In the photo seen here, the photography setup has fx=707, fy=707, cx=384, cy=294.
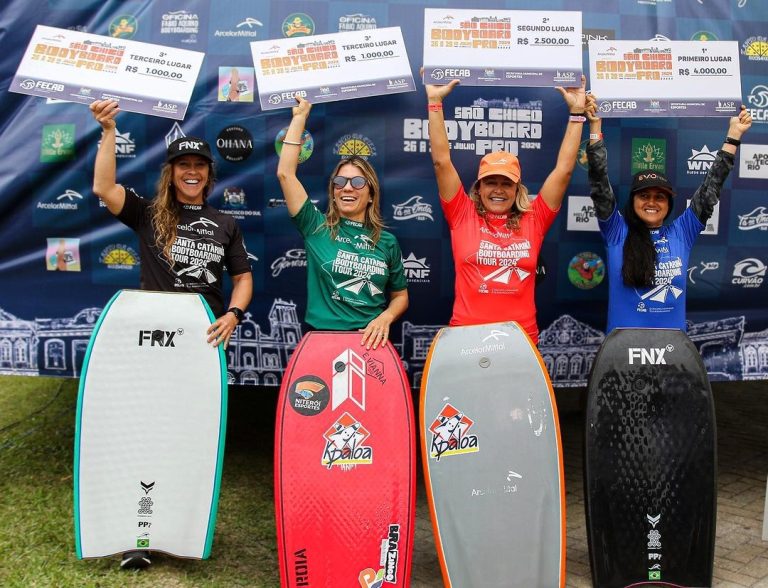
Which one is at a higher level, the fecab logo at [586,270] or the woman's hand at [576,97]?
the woman's hand at [576,97]

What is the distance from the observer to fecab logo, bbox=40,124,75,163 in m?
3.54

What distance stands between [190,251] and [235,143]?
797 mm

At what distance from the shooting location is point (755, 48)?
3.58m

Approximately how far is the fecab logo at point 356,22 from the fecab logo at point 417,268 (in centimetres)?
115

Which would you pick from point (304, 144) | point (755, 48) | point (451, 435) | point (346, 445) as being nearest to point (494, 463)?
point (451, 435)

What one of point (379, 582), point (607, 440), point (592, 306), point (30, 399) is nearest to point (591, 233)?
point (592, 306)

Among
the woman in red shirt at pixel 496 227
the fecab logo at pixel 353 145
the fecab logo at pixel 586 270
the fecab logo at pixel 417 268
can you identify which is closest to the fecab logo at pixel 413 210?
the fecab logo at pixel 417 268

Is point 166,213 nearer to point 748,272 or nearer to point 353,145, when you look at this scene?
point 353,145

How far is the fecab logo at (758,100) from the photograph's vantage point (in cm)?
356

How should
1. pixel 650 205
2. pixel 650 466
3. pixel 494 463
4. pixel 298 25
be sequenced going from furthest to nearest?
pixel 298 25 < pixel 650 205 < pixel 650 466 < pixel 494 463

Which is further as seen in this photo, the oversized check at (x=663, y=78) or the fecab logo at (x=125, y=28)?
the fecab logo at (x=125, y=28)

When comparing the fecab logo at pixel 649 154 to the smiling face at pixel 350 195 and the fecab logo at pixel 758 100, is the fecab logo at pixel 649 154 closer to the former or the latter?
the fecab logo at pixel 758 100

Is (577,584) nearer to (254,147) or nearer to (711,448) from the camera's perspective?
(711,448)

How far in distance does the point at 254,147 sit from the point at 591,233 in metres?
1.77
